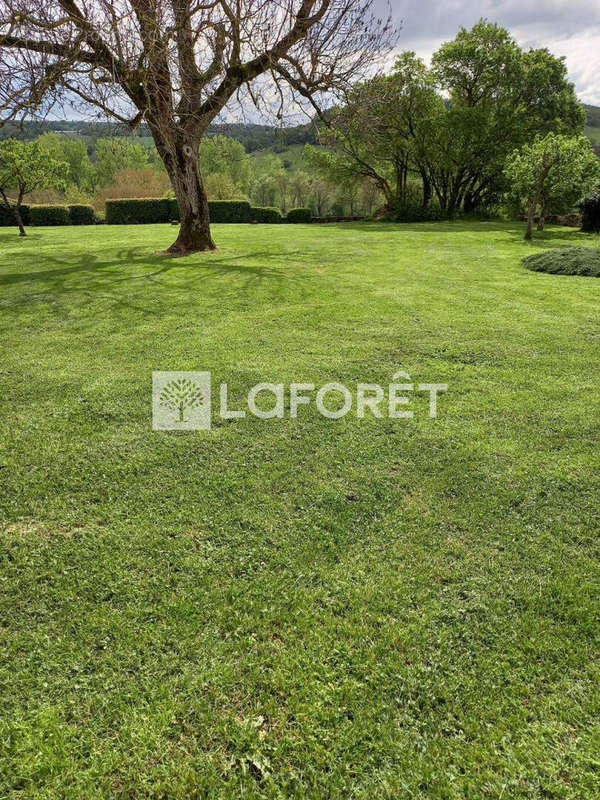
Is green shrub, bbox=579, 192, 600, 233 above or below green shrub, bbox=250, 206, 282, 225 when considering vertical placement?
Result: below

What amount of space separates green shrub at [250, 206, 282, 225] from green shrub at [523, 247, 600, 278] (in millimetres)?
21392

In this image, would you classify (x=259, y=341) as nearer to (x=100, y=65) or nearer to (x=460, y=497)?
(x=460, y=497)

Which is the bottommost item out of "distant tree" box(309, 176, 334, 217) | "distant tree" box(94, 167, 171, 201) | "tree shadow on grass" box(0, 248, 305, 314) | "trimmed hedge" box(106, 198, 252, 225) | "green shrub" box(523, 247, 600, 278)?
"tree shadow on grass" box(0, 248, 305, 314)

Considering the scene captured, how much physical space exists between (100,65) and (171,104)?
1.53 meters

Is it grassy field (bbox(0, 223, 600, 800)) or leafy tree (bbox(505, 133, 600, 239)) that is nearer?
grassy field (bbox(0, 223, 600, 800))

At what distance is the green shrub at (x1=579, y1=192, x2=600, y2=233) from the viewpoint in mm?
16828

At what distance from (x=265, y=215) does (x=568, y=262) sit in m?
22.6

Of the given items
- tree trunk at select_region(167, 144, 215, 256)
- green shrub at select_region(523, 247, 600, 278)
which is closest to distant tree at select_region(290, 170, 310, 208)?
tree trunk at select_region(167, 144, 215, 256)

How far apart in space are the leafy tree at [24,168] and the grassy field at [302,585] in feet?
51.8

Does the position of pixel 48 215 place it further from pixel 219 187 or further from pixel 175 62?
pixel 219 187

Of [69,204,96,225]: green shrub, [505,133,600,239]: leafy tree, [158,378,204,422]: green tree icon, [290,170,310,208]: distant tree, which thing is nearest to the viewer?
[158,378,204,422]: green tree icon

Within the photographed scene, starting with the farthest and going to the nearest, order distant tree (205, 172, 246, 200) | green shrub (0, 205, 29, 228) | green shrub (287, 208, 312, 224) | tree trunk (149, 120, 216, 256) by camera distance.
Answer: distant tree (205, 172, 246, 200), green shrub (287, 208, 312, 224), green shrub (0, 205, 29, 228), tree trunk (149, 120, 216, 256)
